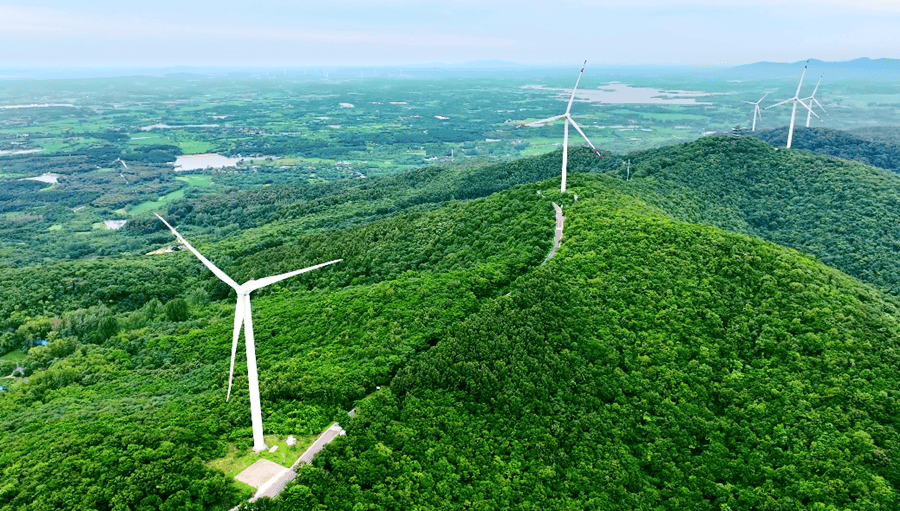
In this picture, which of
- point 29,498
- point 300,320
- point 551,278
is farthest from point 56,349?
point 551,278

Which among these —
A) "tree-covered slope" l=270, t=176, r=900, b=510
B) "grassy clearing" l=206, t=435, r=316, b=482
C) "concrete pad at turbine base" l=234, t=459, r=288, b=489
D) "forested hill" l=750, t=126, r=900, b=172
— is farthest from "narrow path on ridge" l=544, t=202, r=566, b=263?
"forested hill" l=750, t=126, r=900, b=172

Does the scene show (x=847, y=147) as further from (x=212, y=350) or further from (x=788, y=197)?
(x=212, y=350)

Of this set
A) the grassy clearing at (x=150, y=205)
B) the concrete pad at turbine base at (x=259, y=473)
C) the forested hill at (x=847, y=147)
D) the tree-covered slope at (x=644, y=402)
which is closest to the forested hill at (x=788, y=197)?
the tree-covered slope at (x=644, y=402)

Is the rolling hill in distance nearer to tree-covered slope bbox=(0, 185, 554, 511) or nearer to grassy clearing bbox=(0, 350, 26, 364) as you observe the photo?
tree-covered slope bbox=(0, 185, 554, 511)

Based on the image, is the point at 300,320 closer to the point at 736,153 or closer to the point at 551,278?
the point at 551,278

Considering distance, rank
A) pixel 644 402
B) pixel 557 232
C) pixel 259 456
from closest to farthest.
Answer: pixel 259 456
pixel 644 402
pixel 557 232

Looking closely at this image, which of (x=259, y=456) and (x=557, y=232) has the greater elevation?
(x=557, y=232)

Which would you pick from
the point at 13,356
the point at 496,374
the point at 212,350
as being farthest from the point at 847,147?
the point at 13,356
